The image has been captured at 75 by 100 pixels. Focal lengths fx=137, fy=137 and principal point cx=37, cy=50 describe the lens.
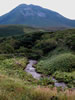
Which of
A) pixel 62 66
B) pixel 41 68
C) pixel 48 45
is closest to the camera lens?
pixel 62 66

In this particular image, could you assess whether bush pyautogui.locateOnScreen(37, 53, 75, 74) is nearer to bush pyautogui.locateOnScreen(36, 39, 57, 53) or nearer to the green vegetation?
the green vegetation

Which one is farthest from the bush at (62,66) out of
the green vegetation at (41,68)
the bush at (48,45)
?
the bush at (48,45)

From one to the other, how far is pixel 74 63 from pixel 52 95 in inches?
859

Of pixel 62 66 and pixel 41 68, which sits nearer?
pixel 62 66

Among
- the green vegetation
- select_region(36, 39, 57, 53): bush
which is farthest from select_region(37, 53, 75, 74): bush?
select_region(36, 39, 57, 53): bush

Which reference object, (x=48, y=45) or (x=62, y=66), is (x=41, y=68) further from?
(x=48, y=45)

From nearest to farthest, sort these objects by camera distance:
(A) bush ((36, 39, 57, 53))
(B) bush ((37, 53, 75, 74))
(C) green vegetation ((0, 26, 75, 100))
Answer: (C) green vegetation ((0, 26, 75, 100)) < (B) bush ((37, 53, 75, 74)) < (A) bush ((36, 39, 57, 53))

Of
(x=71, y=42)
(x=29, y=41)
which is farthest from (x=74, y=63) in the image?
(x=29, y=41)

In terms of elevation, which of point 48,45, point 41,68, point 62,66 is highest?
point 48,45

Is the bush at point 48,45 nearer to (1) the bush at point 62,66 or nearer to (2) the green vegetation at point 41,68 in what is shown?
(2) the green vegetation at point 41,68

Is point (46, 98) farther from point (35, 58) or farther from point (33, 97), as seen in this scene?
point (35, 58)

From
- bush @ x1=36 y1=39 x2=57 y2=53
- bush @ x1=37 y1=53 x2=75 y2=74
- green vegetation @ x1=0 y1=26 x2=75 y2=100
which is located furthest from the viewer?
bush @ x1=36 y1=39 x2=57 y2=53

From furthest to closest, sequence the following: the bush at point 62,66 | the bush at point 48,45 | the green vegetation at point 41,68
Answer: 1. the bush at point 48,45
2. the bush at point 62,66
3. the green vegetation at point 41,68

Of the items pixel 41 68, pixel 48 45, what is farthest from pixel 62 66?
pixel 48 45
